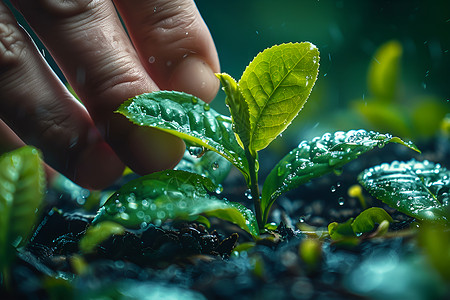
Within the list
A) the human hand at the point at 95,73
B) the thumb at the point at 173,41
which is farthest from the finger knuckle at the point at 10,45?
the thumb at the point at 173,41

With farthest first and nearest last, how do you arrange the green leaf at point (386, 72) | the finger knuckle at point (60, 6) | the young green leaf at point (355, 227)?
the green leaf at point (386, 72), the finger knuckle at point (60, 6), the young green leaf at point (355, 227)

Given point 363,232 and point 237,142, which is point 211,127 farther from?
point 363,232

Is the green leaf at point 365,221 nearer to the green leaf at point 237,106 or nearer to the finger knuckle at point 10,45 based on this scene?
the green leaf at point 237,106

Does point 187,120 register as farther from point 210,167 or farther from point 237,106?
point 210,167

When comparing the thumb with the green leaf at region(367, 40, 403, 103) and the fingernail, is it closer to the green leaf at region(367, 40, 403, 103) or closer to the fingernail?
the fingernail

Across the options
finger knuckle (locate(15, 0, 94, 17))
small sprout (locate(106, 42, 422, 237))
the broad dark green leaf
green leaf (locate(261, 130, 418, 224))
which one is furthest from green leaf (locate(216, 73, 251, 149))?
finger knuckle (locate(15, 0, 94, 17))

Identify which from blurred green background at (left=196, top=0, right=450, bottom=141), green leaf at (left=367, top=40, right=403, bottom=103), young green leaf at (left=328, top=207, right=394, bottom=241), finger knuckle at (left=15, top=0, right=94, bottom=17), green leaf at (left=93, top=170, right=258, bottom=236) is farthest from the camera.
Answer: green leaf at (left=367, top=40, right=403, bottom=103)
